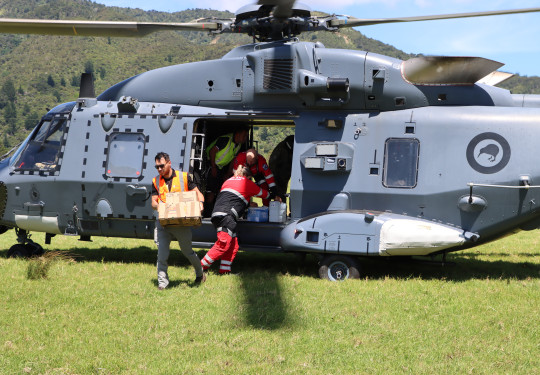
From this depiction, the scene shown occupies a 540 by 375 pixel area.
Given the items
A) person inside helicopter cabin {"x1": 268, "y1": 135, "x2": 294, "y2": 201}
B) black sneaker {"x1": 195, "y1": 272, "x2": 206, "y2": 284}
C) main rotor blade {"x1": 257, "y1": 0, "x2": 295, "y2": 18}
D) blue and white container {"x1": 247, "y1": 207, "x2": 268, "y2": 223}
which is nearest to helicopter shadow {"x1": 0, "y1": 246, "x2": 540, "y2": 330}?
black sneaker {"x1": 195, "y1": 272, "x2": 206, "y2": 284}

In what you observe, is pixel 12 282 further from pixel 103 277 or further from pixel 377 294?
pixel 377 294

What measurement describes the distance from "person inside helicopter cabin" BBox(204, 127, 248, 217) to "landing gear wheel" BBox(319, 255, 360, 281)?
8.51 ft

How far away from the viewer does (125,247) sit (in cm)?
1285

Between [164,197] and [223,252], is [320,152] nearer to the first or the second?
[223,252]

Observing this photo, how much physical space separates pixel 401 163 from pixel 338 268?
5.92 feet

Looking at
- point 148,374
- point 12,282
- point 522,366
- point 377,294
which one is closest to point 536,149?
point 377,294

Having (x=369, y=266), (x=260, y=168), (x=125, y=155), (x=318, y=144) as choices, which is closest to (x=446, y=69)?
(x=318, y=144)

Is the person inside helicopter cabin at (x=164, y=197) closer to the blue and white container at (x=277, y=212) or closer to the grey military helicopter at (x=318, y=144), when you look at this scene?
the grey military helicopter at (x=318, y=144)

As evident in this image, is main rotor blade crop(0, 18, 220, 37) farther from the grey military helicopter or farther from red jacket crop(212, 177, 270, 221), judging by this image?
red jacket crop(212, 177, 270, 221)

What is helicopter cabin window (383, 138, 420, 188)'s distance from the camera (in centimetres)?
876

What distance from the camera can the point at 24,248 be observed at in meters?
10.6

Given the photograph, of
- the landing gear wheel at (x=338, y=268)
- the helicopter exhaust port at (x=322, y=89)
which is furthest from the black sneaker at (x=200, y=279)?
the helicopter exhaust port at (x=322, y=89)

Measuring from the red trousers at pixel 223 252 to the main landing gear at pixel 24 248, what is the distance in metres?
3.50

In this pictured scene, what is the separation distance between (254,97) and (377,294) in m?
3.69
